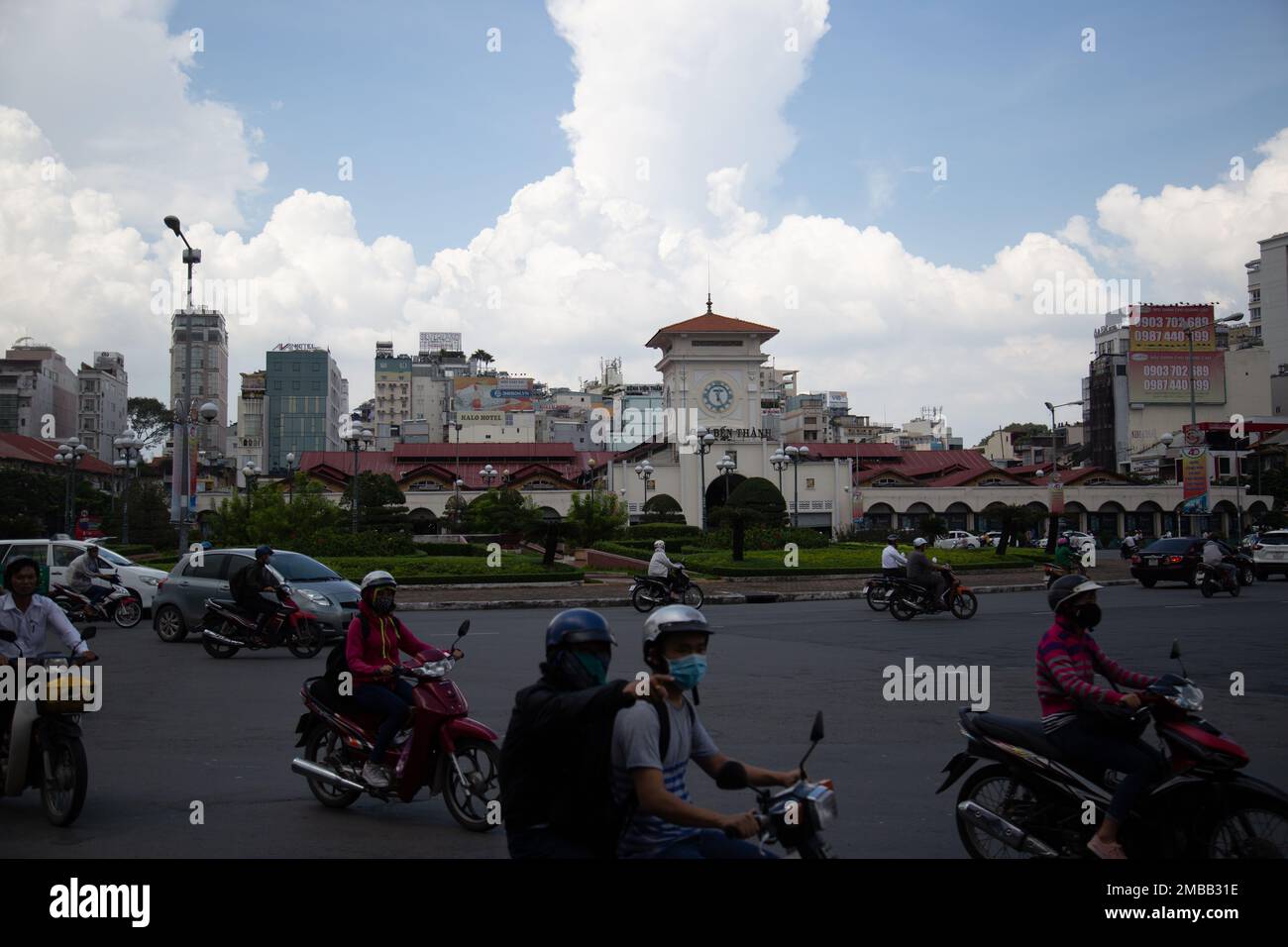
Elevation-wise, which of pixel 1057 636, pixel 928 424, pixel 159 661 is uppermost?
pixel 928 424

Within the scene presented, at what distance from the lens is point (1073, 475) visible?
7031cm

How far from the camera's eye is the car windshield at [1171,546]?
1069 inches

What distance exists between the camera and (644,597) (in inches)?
872

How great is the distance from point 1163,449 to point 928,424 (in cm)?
6605

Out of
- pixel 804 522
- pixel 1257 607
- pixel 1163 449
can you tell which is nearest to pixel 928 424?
pixel 1163 449

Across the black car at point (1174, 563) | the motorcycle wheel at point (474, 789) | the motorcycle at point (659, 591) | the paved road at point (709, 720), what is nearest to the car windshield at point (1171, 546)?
the black car at point (1174, 563)

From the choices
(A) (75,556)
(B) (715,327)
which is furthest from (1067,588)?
(B) (715,327)

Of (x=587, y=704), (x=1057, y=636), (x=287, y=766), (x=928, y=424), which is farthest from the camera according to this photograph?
(x=928, y=424)

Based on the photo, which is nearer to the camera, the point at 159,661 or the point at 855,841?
the point at 855,841

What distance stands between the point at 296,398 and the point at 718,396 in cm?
5218

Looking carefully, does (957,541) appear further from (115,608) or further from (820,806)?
(820,806)

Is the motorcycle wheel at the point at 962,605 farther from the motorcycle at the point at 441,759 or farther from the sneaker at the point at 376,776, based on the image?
the sneaker at the point at 376,776
